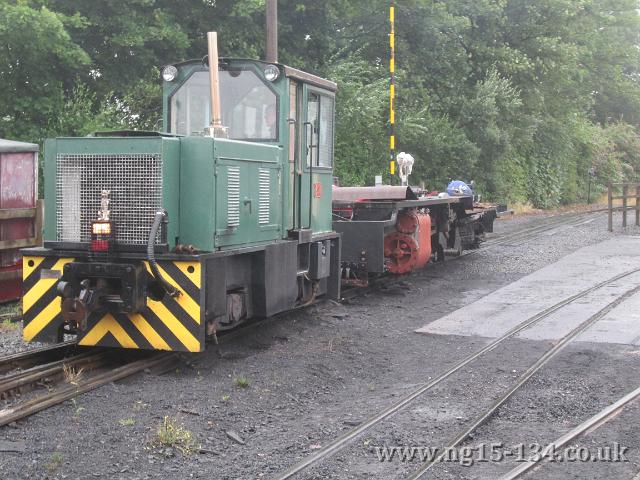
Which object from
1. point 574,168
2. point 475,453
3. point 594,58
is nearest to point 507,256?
point 475,453

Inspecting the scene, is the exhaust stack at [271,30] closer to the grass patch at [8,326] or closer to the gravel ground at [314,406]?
the gravel ground at [314,406]

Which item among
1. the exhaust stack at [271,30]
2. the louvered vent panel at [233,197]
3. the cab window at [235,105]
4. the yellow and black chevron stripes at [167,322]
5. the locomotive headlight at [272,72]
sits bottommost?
the yellow and black chevron stripes at [167,322]

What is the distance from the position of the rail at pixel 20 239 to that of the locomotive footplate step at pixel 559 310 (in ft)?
16.9

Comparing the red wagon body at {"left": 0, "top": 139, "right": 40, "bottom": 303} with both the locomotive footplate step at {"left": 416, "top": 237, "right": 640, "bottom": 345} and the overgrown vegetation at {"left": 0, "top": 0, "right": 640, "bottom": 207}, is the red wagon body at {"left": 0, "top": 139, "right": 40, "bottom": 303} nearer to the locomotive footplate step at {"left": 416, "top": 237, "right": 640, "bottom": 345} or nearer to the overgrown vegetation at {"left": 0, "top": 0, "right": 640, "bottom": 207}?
the overgrown vegetation at {"left": 0, "top": 0, "right": 640, "bottom": 207}

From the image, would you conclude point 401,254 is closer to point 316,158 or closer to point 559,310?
point 559,310

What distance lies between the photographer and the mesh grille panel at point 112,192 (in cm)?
677

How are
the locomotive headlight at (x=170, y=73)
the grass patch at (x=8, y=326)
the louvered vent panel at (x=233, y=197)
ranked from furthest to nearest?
the grass patch at (x=8, y=326) → the locomotive headlight at (x=170, y=73) → the louvered vent panel at (x=233, y=197)

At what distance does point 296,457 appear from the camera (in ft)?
16.5

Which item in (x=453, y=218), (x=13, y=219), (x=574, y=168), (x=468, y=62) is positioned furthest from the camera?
(x=574, y=168)

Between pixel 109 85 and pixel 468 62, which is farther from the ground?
pixel 468 62

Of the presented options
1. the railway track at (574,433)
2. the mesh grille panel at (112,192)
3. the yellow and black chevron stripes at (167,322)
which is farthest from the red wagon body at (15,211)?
the railway track at (574,433)

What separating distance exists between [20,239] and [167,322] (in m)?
4.45

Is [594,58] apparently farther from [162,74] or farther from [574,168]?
[162,74]

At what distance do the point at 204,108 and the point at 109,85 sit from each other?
9563 millimetres
